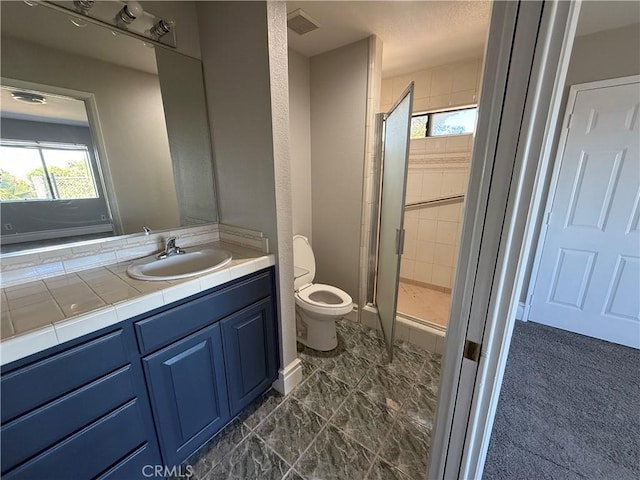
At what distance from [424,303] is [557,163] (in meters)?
1.68

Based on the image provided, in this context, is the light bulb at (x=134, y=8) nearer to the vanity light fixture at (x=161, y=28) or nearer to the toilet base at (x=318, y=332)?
the vanity light fixture at (x=161, y=28)

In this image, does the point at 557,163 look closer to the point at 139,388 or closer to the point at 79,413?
the point at 139,388

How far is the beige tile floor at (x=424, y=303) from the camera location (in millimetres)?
2449

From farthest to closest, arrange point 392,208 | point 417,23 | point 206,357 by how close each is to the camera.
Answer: point 392,208 < point 417,23 < point 206,357

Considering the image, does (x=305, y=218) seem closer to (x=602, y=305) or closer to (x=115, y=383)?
(x=115, y=383)

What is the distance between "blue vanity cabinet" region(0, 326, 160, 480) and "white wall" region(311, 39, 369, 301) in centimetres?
172

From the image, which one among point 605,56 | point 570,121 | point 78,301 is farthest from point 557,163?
point 78,301

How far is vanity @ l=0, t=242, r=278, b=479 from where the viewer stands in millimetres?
782

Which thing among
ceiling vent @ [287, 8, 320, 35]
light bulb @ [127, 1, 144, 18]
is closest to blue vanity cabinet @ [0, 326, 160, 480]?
light bulb @ [127, 1, 144, 18]

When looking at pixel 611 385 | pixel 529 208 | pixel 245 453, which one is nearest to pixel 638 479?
pixel 611 385

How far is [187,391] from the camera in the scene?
1.17 meters

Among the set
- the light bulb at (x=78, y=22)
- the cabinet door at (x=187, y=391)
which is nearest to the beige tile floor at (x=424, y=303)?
the cabinet door at (x=187, y=391)

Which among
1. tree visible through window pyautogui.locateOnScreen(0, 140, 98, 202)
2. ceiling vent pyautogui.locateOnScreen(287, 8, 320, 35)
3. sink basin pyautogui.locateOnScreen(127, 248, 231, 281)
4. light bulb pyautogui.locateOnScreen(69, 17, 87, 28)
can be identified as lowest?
sink basin pyautogui.locateOnScreen(127, 248, 231, 281)

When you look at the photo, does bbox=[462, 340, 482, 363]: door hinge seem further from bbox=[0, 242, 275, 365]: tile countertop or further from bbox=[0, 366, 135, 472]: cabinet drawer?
bbox=[0, 366, 135, 472]: cabinet drawer
